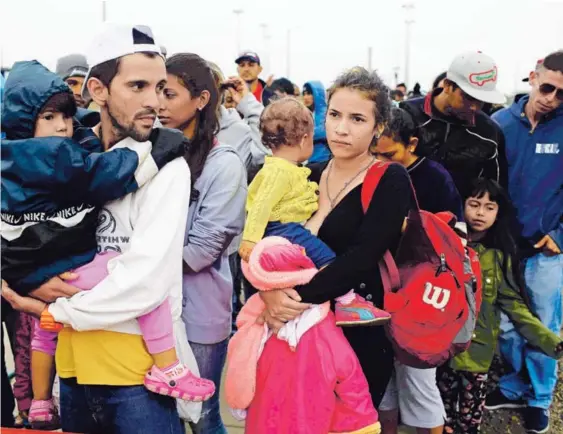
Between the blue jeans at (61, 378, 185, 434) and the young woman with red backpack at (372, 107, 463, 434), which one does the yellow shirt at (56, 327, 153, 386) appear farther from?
the young woman with red backpack at (372, 107, 463, 434)

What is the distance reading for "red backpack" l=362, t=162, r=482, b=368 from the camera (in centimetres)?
200

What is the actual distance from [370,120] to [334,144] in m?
0.16

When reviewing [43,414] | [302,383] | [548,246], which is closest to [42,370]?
[43,414]

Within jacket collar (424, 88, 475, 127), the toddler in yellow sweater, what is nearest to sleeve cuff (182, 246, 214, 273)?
the toddler in yellow sweater

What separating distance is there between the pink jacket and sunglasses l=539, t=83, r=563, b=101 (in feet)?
7.08

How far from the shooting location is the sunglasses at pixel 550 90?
320cm

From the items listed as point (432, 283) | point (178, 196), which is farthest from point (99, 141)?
point (432, 283)

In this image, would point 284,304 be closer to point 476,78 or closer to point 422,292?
point 422,292

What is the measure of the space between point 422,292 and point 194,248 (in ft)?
2.92

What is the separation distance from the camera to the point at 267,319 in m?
2.03

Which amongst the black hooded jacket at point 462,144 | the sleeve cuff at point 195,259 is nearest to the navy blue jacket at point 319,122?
the black hooded jacket at point 462,144

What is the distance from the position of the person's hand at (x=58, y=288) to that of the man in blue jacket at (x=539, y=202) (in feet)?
9.14

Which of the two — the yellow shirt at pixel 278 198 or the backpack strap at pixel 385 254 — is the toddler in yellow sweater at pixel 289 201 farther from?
the backpack strap at pixel 385 254

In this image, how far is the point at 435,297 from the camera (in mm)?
2021
